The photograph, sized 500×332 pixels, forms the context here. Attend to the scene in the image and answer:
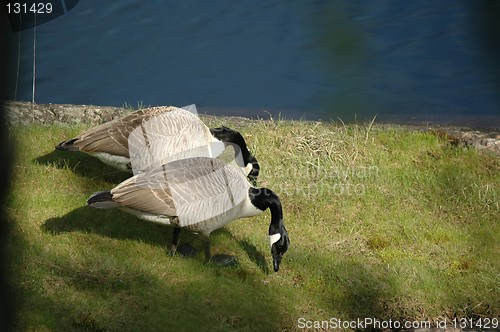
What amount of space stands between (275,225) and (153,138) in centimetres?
208

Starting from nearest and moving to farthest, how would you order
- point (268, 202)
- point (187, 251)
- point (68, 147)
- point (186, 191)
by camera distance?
1. point (186, 191)
2. point (268, 202)
3. point (187, 251)
4. point (68, 147)

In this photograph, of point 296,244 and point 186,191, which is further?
point 296,244

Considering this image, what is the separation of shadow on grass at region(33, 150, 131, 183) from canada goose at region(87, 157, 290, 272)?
1.77m

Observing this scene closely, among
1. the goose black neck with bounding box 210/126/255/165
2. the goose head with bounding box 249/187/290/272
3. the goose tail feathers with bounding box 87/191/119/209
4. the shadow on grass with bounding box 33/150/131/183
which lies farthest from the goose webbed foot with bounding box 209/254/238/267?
the shadow on grass with bounding box 33/150/131/183

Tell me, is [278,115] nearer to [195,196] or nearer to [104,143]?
[104,143]

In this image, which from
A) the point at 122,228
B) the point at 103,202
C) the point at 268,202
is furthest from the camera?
the point at 122,228

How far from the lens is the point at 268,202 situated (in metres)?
6.95

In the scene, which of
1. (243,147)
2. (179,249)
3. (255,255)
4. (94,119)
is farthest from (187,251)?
(94,119)

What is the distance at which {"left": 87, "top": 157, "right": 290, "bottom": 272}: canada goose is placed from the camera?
6441mm

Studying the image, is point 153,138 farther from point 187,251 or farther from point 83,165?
point 187,251

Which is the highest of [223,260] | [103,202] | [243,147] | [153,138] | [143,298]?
[103,202]

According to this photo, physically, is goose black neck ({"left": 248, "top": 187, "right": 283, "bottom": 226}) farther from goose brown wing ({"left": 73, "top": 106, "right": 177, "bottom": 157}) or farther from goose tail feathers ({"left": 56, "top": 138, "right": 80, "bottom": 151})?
goose tail feathers ({"left": 56, "top": 138, "right": 80, "bottom": 151})

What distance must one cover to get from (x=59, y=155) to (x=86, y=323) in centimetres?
349

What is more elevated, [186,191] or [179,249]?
[186,191]
